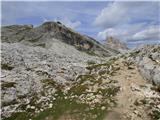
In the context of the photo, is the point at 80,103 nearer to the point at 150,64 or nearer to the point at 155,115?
the point at 155,115

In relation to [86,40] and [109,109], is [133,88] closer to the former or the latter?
[109,109]

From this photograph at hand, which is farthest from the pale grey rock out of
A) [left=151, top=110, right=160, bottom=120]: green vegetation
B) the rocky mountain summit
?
[left=151, top=110, right=160, bottom=120]: green vegetation

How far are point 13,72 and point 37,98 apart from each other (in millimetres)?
14704

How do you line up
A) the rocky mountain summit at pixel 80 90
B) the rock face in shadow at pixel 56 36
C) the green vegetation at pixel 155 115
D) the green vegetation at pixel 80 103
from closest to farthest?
the green vegetation at pixel 155 115, the green vegetation at pixel 80 103, the rocky mountain summit at pixel 80 90, the rock face in shadow at pixel 56 36

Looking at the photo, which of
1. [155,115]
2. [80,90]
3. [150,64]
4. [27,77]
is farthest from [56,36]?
[155,115]

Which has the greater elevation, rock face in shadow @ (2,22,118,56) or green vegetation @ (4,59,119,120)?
rock face in shadow @ (2,22,118,56)

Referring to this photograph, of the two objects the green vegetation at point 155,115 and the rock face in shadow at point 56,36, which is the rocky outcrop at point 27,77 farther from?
the rock face in shadow at point 56,36

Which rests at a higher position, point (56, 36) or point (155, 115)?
point (56, 36)

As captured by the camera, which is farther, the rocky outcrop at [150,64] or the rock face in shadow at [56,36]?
the rock face in shadow at [56,36]

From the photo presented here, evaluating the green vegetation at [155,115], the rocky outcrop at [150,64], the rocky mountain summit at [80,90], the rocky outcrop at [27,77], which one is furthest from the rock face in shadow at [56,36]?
the green vegetation at [155,115]

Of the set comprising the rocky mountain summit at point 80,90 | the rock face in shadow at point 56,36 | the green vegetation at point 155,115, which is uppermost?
the rock face in shadow at point 56,36

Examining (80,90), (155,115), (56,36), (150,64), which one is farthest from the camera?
(56,36)

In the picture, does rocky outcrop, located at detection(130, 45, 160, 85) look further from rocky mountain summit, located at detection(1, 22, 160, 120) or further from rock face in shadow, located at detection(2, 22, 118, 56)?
rock face in shadow, located at detection(2, 22, 118, 56)

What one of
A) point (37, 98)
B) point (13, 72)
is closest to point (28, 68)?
point (13, 72)
